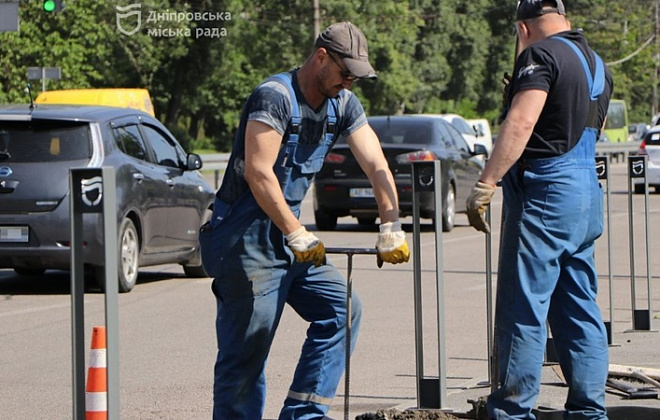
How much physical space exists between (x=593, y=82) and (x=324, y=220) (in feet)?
47.8

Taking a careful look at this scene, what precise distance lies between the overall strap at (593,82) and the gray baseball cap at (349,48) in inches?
33.8

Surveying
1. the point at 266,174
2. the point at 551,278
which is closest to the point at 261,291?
the point at 266,174

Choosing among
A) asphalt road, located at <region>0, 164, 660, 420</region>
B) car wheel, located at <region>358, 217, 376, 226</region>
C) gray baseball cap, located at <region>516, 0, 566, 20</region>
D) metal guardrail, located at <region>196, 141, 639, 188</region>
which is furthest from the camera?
metal guardrail, located at <region>196, 141, 639, 188</region>

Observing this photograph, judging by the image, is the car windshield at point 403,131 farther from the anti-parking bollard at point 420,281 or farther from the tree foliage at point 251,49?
the tree foliage at point 251,49

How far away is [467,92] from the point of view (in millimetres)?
77500

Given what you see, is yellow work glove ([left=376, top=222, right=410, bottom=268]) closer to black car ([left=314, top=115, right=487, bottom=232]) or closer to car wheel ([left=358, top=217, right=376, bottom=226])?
black car ([left=314, top=115, right=487, bottom=232])

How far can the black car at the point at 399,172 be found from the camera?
1947 centimetres

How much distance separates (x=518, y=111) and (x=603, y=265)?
965cm

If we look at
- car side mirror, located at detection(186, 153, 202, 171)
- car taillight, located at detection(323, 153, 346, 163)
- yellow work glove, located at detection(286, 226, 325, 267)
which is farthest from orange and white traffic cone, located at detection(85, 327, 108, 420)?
car taillight, located at detection(323, 153, 346, 163)

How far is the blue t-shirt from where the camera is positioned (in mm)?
5578

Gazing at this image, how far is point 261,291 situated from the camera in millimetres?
5723

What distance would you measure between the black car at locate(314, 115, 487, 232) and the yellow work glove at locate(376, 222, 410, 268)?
13181 mm

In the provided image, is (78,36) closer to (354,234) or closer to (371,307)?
(354,234)

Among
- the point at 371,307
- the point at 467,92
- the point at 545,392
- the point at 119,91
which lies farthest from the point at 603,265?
the point at 467,92
